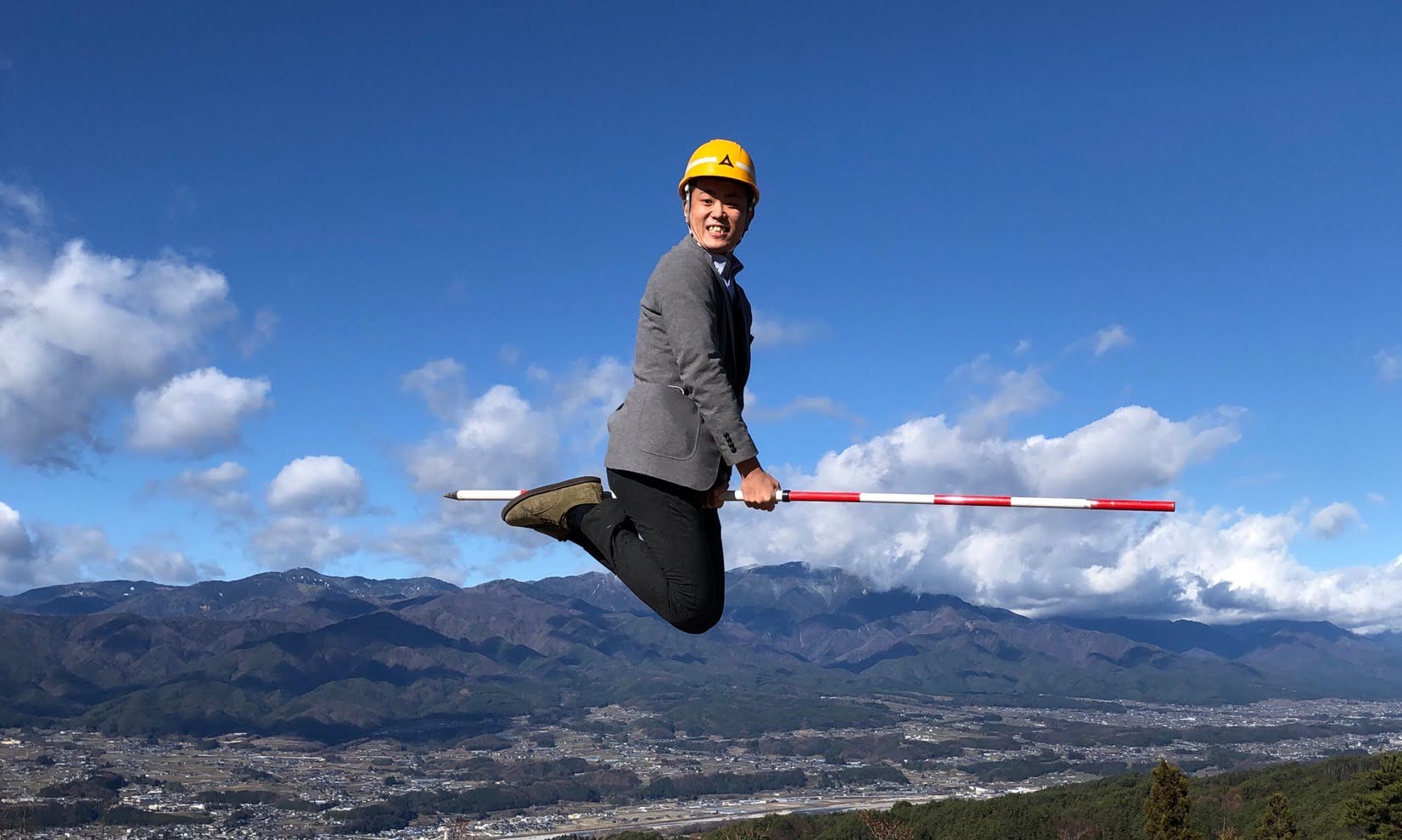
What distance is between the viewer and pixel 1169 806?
58469mm

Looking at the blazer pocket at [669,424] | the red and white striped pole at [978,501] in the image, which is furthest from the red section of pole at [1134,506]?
the blazer pocket at [669,424]

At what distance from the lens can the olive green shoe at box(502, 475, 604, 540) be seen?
6.18 metres

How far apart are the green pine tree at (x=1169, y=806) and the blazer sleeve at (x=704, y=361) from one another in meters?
61.0

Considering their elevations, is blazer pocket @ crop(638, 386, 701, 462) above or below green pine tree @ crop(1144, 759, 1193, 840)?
above

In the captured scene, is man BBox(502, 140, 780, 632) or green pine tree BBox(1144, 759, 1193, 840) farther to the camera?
green pine tree BBox(1144, 759, 1193, 840)

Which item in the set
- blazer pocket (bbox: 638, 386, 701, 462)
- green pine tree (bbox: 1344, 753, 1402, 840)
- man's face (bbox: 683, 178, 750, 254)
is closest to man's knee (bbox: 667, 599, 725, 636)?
blazer pocket (bbox: 638, 386, 701, 462)

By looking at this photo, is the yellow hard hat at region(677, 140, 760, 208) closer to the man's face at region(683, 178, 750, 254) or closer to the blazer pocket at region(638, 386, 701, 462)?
the man's face at region(683, 178, 750, 254)

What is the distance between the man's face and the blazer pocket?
0.85 m

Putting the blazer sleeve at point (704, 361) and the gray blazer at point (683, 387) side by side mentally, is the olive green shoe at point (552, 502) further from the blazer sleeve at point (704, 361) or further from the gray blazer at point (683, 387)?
the blazer sleeve at point (704, 361)

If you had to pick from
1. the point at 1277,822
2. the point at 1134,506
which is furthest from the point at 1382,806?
the point at 1134,506

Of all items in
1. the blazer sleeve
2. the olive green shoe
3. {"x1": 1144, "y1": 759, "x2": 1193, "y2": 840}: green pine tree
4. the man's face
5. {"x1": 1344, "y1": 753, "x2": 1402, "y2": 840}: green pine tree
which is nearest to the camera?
the blazer sleeve

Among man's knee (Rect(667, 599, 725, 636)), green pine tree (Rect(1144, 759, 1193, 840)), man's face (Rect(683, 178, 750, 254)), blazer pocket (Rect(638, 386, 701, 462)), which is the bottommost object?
green pine tree (Rect(1144, 759, 1193, 840))

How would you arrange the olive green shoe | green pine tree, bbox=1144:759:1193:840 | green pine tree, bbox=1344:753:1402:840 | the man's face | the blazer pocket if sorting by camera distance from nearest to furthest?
the blazer pocket < the man's face < the olive green shoe < green pine tree, bbox=1344:753:1402:840 < green pine tree, bbox=1144:759:1193:840

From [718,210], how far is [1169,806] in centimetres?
6276
